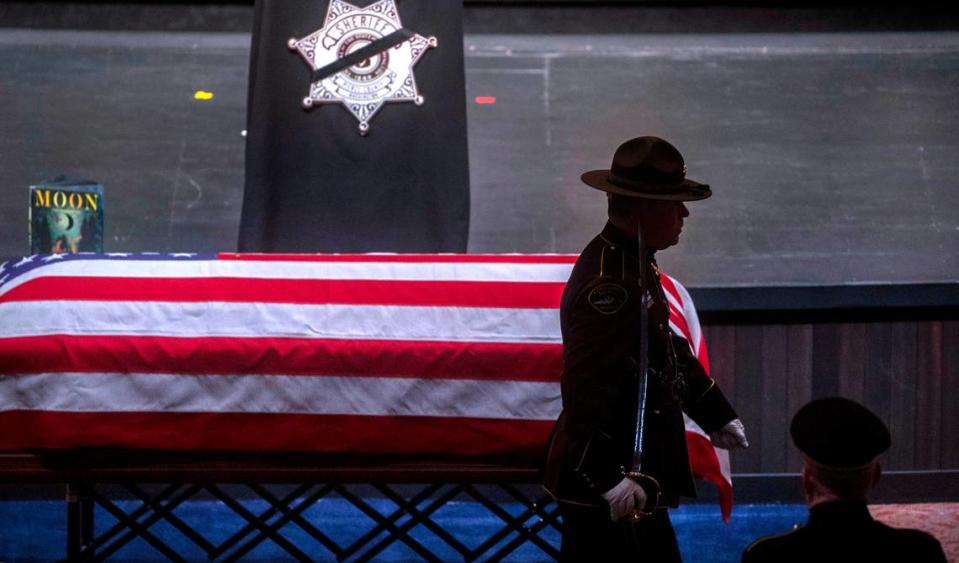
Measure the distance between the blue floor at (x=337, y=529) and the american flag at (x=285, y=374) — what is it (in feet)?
3.23

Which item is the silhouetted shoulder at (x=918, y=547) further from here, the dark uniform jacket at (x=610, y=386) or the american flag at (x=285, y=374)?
the american flag at (x=285, y=374)

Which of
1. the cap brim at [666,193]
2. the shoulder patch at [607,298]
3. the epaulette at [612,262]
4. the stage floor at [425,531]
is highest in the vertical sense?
the cap brim at [666,193]

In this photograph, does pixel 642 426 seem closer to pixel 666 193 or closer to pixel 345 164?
pixel 666 193

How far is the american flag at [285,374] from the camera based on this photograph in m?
3.28

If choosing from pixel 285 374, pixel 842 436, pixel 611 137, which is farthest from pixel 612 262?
pixel 611 137

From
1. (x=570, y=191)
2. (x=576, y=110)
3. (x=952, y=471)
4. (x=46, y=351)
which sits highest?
(x=576, y=110)

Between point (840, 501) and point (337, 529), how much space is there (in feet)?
10.0

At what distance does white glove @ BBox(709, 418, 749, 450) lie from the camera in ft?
8.49

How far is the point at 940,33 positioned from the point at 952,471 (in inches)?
85.6

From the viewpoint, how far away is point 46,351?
328 centimetres

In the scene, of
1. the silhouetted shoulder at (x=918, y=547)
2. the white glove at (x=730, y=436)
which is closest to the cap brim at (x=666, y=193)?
the white glove at (x=730, y=436)

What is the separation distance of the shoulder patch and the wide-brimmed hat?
20 cm

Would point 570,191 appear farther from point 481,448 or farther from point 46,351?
point 46,351

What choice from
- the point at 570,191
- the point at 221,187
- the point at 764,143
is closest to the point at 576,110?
the point at 570,191
